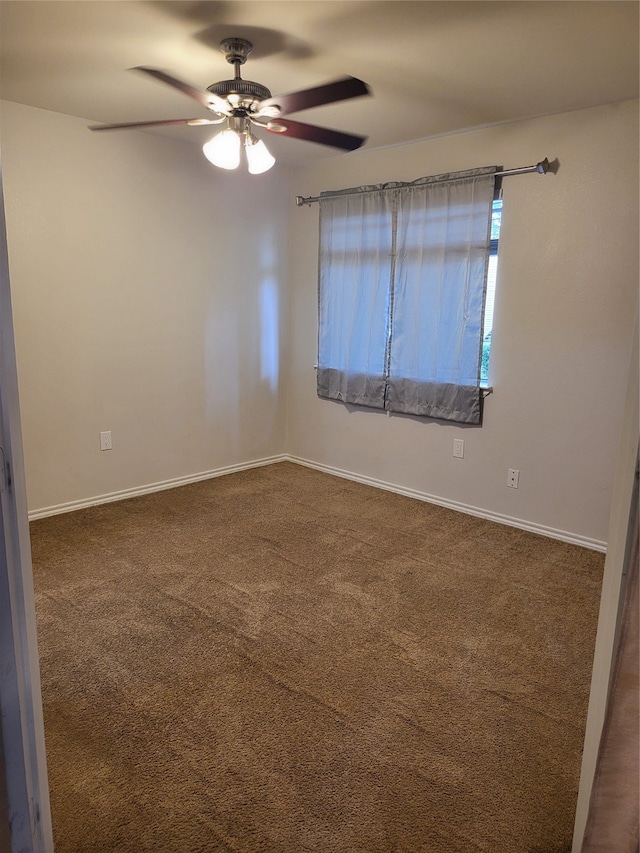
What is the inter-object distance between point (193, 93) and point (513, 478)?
2688 millimetres

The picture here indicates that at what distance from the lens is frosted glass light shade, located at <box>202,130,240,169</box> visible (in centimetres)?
243

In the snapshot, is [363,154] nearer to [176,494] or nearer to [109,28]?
[109,28]

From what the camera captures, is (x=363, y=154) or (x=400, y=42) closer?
(x=400, y=42)

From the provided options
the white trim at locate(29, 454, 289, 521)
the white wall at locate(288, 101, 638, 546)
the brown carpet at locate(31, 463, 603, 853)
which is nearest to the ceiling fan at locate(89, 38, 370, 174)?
the white wall at locate(288, 101, 638, 546)

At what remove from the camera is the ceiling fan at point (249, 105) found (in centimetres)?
212

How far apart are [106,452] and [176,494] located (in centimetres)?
55

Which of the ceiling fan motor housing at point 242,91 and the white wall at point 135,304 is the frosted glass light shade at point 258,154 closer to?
the ceiling fan motor housing at point 242,91

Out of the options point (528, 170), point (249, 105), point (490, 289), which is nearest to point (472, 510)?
point (490, 289)

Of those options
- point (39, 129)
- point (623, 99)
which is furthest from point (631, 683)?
point (39, 129)

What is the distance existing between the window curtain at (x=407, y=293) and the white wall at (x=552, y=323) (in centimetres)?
13

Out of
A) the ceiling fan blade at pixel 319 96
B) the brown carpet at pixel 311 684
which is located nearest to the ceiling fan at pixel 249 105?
the ceiling fan blade at pixel 319 96

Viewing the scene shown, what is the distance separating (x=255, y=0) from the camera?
2074mm

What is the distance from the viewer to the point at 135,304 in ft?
12.7

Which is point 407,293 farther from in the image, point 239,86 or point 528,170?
point 239,86
